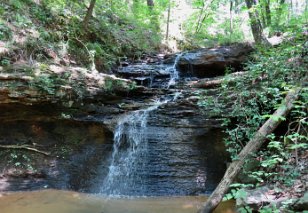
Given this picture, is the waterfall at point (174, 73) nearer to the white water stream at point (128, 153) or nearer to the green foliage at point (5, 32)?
the white water stream at point (128, 153)

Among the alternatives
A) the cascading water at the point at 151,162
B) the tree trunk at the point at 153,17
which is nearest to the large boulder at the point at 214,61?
the cascading water at the point at 151,162

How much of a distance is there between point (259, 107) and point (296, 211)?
3.06 m

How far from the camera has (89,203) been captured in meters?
5.63

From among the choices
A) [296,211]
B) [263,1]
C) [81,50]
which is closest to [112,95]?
[81,50]

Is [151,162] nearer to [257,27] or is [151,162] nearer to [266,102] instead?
[266,102]

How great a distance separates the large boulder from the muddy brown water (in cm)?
508

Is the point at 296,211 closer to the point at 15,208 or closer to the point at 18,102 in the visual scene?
the point at 15,208

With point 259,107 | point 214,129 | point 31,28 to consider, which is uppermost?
point 31,28

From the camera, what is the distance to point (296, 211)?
3502 mm

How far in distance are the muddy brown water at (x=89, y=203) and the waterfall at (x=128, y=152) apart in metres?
0.60

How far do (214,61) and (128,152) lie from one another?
15.4ft

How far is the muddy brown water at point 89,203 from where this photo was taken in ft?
17.0

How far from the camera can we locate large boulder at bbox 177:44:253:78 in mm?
10016

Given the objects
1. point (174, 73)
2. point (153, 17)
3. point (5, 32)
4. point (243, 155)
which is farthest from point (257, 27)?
point (5, 32)
